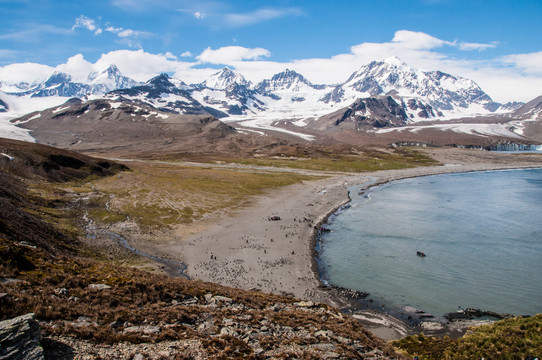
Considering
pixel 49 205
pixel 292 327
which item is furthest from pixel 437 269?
pixel 49 205

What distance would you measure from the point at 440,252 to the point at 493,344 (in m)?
30.9

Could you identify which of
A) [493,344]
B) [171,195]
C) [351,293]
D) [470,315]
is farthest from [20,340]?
[171,195]

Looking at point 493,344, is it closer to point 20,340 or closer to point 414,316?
point 414,316

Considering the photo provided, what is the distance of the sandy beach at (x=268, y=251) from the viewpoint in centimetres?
3554

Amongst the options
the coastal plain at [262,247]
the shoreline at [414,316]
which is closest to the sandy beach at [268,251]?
the coastal plain at [262,247]

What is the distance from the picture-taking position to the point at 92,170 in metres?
107

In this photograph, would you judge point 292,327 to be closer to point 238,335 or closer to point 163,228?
point 238,335

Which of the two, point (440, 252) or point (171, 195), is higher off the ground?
point (171, 195)

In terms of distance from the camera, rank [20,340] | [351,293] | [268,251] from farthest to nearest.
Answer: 1. [268,251]
2. [351,293]
3. [20,340]

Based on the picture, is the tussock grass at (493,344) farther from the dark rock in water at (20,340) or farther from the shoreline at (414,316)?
the dark rock in water at (20,340)

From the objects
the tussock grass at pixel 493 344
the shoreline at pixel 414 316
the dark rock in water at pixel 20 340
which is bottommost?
the shoreline at pixel 414 316

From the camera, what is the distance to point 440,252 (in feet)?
163

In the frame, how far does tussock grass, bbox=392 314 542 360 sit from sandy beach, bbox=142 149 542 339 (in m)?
4.17

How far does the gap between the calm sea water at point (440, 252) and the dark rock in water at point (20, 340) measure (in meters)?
30.1
